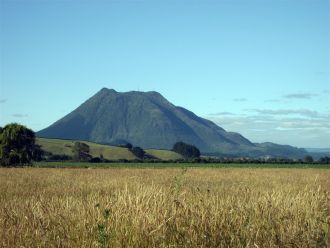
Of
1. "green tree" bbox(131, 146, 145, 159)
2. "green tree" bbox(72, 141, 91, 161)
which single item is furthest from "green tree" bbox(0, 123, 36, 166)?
"green tree" bbox(131, 146, 145, 159)

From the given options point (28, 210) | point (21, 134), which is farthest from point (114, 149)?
point (28, 210)

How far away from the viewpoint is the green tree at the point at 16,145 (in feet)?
331

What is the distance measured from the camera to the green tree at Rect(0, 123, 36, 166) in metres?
101

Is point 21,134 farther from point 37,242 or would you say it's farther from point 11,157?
point 37,242

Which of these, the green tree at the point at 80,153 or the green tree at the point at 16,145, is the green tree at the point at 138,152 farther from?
the green tree at the point at 16,145

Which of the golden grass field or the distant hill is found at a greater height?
the distant hill

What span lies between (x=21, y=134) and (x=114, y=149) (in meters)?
79.0

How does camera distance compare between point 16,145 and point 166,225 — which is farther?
point 16,145

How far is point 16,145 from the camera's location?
342ft

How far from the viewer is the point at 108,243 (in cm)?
707

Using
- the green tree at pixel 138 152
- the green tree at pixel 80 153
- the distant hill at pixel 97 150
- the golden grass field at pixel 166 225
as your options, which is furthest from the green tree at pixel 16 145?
the golden grass field at pixel 166 225

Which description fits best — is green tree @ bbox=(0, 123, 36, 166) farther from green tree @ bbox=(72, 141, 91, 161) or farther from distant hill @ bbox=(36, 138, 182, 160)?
distant hill @ bbox=(36, 138, 182, 160)

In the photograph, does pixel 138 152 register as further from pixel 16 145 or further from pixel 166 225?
pixel 166 225

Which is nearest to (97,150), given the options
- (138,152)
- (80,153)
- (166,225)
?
(138,152)
